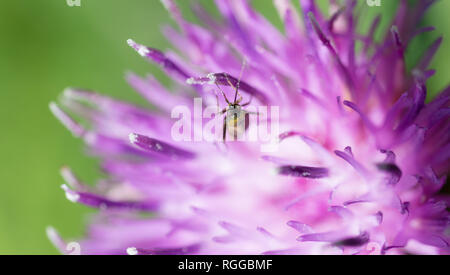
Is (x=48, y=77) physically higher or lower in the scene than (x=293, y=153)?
higher

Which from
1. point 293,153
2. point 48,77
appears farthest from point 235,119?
point 48,77

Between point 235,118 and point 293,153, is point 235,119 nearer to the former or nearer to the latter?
point 235,118

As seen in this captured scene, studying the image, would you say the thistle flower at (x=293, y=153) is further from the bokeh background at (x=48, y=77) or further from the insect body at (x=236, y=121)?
the bokeh background at (x=48, y=77)

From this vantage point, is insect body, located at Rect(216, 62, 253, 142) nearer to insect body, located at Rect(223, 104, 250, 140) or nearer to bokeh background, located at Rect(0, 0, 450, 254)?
insect body, located at Rect(223, 104, 250, 140)

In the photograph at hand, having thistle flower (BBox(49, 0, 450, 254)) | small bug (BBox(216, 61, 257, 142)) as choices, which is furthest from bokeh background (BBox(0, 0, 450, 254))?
small bug (BBox(216, 61, 257, 142))

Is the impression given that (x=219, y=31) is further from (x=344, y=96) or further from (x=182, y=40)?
(x=344, y=96)

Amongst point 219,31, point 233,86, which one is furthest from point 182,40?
point 233,86

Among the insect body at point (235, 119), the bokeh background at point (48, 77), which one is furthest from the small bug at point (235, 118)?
the bokeh background at point (48, 77)
